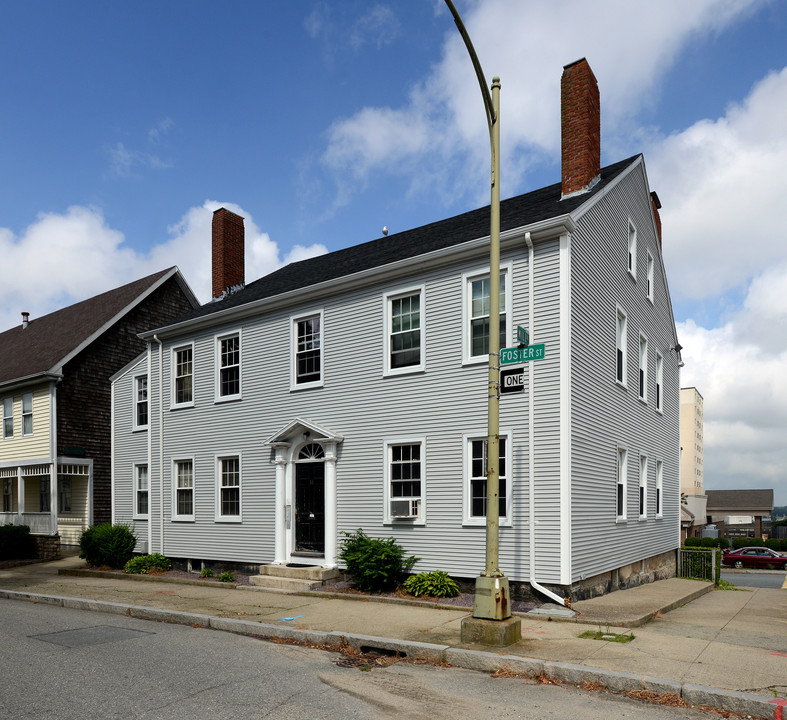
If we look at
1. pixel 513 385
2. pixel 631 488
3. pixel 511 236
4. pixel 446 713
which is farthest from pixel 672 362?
pixel 446 713

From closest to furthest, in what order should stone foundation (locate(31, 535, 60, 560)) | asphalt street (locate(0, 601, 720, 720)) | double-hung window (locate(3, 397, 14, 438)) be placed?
asphalt street (locate(0, 601, 720, 720)) → stone foundation (locate(31, 535, 60, 560)) → double-hung window (locate(3, 397, 14, 438))

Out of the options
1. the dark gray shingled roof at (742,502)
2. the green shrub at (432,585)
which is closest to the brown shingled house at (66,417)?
the green shrub at (432,585)

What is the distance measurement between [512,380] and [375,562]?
6209mm

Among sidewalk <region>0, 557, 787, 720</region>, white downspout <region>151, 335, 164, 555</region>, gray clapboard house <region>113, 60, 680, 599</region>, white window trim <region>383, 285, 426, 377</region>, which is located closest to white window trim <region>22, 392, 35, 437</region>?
gray clapboard house <region>113, 60, 680, 599</region>

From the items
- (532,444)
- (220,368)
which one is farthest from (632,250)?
(220,368)

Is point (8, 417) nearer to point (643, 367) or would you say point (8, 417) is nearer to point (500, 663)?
point (643, 367)

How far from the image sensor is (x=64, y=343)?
2719 cm

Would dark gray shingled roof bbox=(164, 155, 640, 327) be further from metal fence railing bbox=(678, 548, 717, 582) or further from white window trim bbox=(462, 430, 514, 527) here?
metal fence railing bbox=(678, 548, 717, 582)

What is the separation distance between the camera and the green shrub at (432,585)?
1345cm

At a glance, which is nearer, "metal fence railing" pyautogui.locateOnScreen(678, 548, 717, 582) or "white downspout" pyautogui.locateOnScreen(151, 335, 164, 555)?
"white downspout" pyautogui.locateOnScreen(151, 335, 164, 555)

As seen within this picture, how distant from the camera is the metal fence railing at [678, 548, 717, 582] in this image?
21688mm

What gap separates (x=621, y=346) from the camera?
17234 millimetres

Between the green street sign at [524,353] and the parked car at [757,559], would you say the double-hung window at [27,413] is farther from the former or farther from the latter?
the parked car at [757,559]

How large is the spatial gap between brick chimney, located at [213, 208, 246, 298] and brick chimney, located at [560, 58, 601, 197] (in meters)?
11.7
